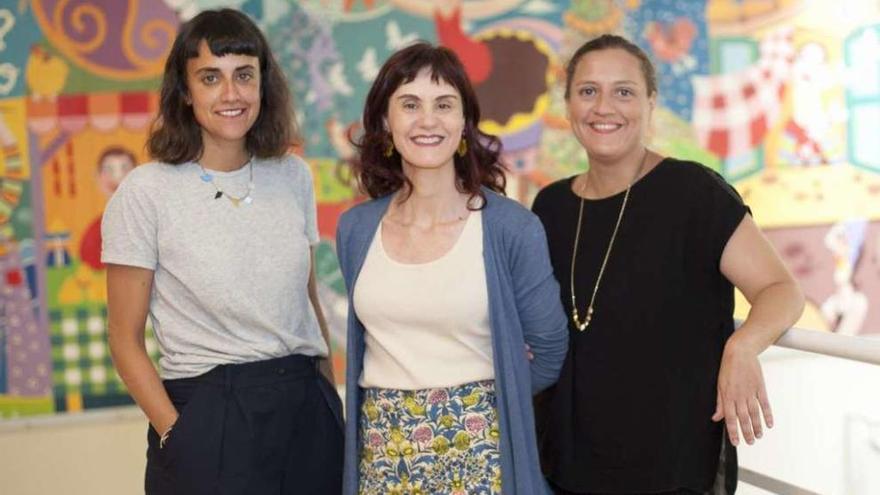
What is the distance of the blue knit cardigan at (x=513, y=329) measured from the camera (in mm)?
1870

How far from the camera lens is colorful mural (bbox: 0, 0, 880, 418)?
3.61 meters

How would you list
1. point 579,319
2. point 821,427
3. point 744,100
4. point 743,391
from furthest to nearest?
point 744,100, point 821,427, point 579,319, point 743,391

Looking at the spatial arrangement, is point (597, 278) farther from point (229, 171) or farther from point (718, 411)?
point (229, 171)

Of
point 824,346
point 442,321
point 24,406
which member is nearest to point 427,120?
point 442,321

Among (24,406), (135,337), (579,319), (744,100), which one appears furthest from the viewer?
(744,100)

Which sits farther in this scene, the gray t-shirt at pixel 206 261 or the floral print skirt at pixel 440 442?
the gray t-shirt at pixel 206 261

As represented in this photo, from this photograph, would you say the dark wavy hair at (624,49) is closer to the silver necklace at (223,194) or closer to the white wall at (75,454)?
the silver necklace at (223,194)

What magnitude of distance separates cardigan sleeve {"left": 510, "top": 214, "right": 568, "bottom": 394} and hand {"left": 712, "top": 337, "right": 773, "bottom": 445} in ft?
1.04

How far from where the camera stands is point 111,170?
3654mm

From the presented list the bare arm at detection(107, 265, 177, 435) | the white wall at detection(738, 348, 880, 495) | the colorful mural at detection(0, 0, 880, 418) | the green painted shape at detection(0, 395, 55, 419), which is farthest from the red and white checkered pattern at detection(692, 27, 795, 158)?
the bare arm at detection(107, 265, 177, 435)

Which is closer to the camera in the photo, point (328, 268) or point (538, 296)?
point (538, 296)

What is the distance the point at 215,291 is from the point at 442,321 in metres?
0.46

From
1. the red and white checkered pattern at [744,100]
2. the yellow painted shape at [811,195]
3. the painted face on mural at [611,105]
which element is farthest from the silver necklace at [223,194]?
the yellow painted shape at [811,195]

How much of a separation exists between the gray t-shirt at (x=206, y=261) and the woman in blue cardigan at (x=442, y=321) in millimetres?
189
